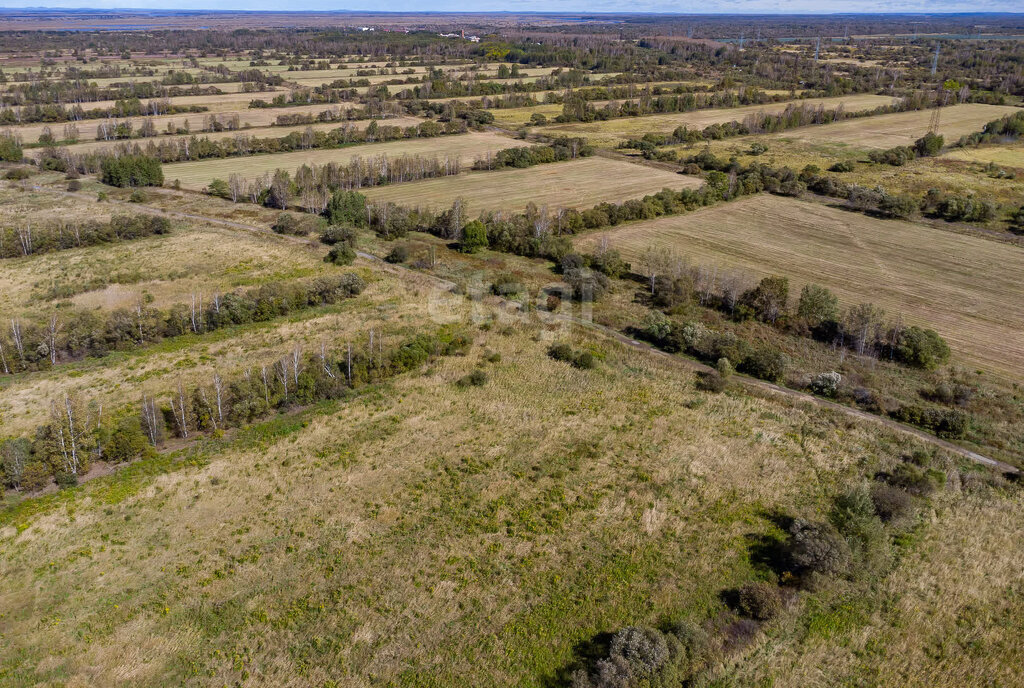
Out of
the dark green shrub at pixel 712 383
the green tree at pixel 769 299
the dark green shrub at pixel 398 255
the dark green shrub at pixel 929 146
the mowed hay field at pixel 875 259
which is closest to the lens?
the dark green shrub at pixel 712 383

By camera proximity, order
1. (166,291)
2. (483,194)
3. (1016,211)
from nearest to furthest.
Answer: (166,291) < (1016,211) < (483,194)

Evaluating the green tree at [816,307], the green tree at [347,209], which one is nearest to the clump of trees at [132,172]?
the green tree at [347,209]

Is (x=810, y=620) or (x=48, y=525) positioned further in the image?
(x=48, y=525)

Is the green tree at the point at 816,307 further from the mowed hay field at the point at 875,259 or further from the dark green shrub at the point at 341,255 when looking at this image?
the dark green shrub at the point at 341,255

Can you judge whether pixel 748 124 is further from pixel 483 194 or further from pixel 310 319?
pixel 310 319

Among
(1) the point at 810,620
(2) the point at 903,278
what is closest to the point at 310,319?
(1) the point at 810,620

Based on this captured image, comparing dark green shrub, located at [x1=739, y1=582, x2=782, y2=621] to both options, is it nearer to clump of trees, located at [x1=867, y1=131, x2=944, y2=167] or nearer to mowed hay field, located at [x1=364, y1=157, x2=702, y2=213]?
mowed hay field, located at [x1=364, y1=157, x2=702, y2=213]

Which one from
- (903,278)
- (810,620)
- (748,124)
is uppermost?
(748,124)

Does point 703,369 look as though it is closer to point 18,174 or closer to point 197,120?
point 18,174

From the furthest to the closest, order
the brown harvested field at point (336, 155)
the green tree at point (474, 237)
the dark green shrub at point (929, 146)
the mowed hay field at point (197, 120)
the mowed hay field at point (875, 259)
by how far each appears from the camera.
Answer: the mowed hay field at point (197, 120) < the dark green shrub at point (929, 146) < the brown harvested field at point (336, 155) < the green tree at point (474, 237) < the mowed hay field at point (875, 259)
